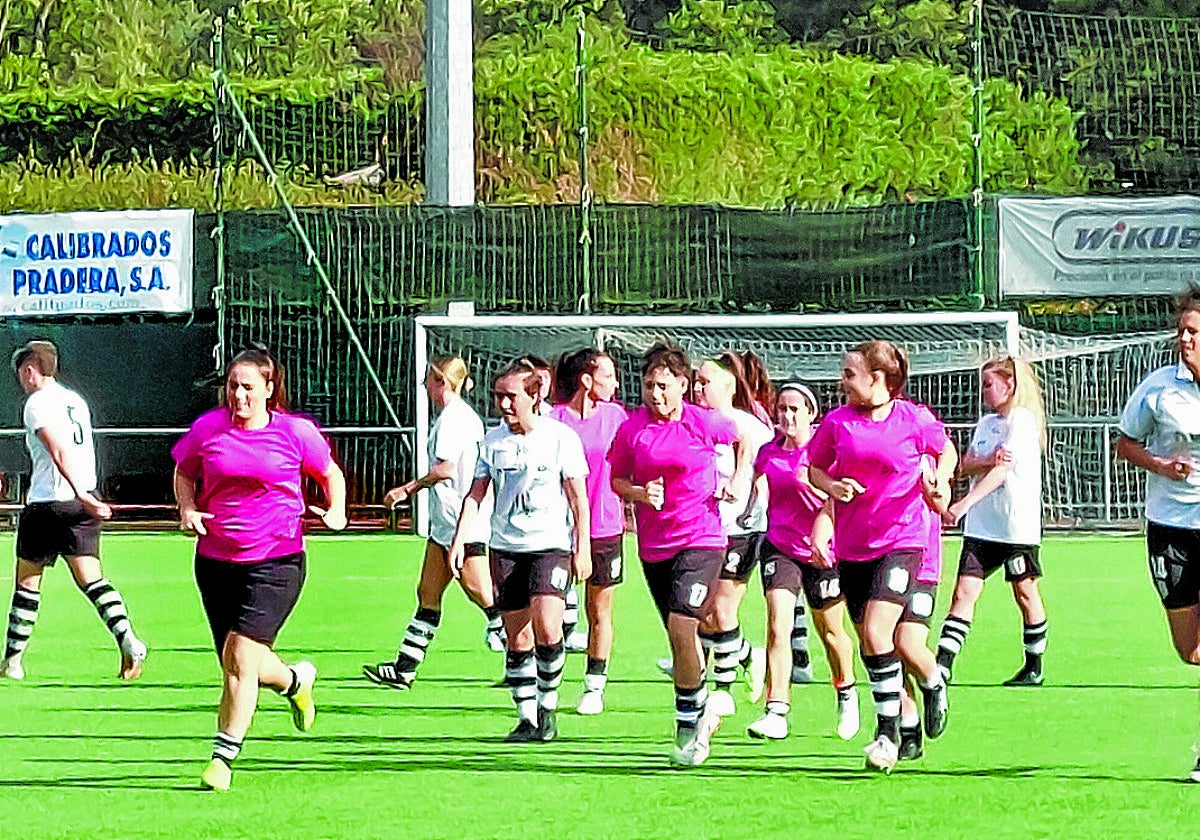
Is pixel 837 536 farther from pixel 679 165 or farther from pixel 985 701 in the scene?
pixel 679 165

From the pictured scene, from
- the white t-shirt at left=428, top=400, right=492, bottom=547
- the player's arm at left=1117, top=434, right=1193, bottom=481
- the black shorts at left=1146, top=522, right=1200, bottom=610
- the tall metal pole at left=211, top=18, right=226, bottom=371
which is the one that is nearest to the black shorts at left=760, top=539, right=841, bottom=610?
the black shorts at left=1146, top=522, right=1200, bottom=610

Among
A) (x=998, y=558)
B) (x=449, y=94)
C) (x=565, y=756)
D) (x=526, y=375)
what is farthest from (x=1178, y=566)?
(x=449, y=94)

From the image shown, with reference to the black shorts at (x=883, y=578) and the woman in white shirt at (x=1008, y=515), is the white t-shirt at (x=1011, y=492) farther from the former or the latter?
the black shorts at (x=883, y=578)

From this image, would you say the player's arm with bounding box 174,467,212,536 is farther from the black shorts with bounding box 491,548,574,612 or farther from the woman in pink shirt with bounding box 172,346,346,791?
the black shorts with bounding box 491,548,574,612

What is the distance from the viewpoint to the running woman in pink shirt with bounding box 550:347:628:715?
12648mm

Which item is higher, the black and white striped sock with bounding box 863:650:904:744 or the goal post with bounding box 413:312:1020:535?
the goal post with bounding box 413:312:1020:535

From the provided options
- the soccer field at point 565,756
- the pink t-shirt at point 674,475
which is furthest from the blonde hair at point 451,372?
the pink t-shirt at point 674,475

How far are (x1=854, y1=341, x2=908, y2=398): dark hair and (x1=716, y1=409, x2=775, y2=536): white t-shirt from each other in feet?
3.69

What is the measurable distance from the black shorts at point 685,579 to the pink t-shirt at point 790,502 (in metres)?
0.76

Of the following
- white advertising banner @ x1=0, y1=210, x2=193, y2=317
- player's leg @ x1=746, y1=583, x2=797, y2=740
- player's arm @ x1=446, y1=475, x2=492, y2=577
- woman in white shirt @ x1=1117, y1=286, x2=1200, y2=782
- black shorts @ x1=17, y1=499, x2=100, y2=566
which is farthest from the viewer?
white advertising banner @ x1=0, y1=210, x2=193, y2=317

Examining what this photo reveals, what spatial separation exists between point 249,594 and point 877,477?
2.64m

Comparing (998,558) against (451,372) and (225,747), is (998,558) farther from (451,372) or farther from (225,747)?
(225,747)

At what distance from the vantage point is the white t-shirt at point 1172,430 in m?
10.0

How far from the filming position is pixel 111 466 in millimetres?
29484
